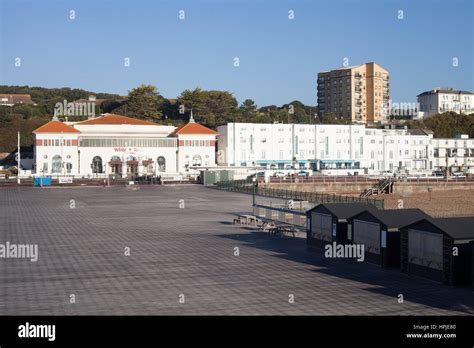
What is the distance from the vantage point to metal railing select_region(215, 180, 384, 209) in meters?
47.5

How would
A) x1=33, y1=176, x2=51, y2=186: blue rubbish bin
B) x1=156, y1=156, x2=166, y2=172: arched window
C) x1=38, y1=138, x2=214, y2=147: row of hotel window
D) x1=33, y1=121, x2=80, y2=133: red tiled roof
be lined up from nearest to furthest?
x1=33, y1=176, x2=51, y2=186: blue rubbish bin → x1=33, y1=121, x2=80, y2=133: red tiled roof → x1=38, y1=138, x2=214, y2=147: row of hotel window → x1=156, y1=156, x2=166, y2=172: arched window

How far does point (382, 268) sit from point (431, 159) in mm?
95518

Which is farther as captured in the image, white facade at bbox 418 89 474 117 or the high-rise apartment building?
the high-rise apartment building

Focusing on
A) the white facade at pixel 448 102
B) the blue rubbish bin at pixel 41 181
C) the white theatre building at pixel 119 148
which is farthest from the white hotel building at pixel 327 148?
the white facade at pixel 448 102

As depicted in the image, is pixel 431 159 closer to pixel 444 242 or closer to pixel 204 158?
pixel 204 158

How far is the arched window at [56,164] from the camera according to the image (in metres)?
88.9

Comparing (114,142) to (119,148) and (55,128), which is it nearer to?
(119,148)

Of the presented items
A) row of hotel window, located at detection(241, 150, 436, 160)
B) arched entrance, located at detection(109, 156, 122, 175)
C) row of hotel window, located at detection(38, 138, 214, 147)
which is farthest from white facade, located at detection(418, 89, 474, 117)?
arched entrance, located at detection(109, 156, 122, 175)

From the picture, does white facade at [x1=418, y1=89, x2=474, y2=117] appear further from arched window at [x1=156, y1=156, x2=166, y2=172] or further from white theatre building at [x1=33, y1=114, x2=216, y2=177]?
arched window at [x1=156, y1=156, x2=166, y2=172]

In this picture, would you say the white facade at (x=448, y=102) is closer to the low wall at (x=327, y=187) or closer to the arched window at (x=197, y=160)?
the arched window at (x=197, y=160)
